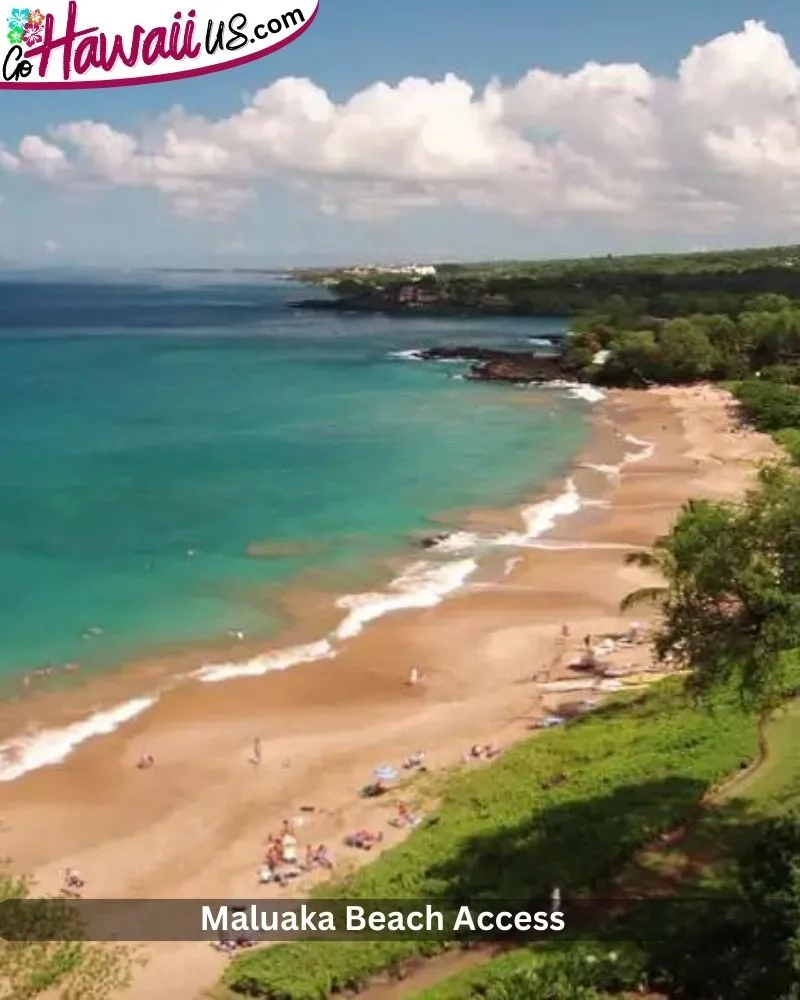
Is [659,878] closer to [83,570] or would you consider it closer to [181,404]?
[83,570]

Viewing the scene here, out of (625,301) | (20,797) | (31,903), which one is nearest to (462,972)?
(31,903)

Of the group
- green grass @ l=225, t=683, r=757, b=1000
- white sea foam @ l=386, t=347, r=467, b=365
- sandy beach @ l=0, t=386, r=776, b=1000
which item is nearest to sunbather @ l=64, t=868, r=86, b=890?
sandy beach @ l=0, t=386, r=776, b=1000

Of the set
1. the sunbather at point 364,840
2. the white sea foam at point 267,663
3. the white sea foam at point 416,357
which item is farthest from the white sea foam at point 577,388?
the sunbather at point 364,840

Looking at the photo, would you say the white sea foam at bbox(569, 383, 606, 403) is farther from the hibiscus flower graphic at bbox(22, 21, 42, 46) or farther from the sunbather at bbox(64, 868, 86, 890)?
the sunbather at bbox(64, 868, 86, 890)

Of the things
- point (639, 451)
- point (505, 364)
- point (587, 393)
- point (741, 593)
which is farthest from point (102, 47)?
point (505, 364)

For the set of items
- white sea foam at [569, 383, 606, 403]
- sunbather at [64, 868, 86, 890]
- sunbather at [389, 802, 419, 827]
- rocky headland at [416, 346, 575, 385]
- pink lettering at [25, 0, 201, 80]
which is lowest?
sunbather at [64, 868, 86, 890]
